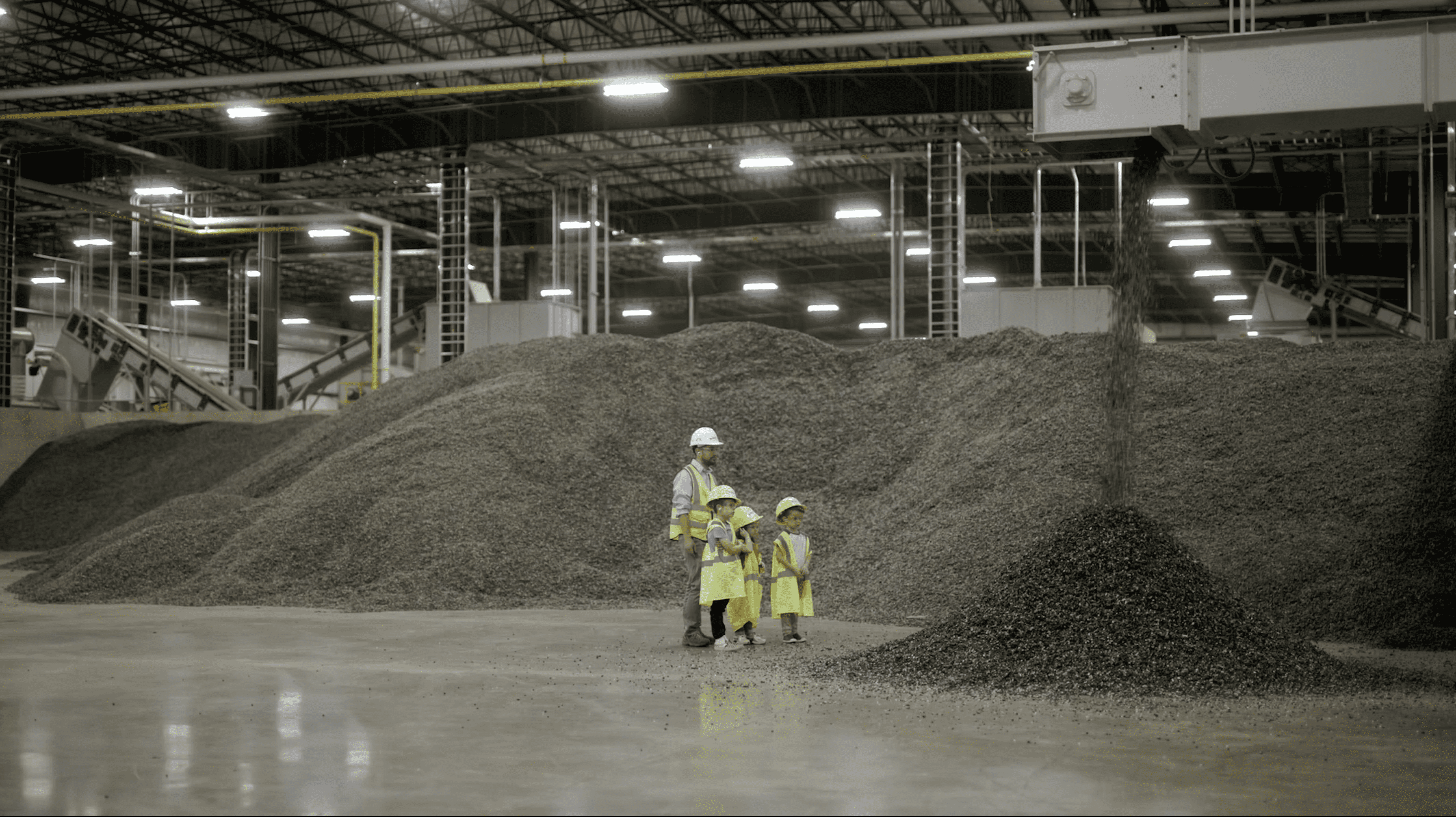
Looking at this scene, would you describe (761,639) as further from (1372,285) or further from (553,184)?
(1372,285)

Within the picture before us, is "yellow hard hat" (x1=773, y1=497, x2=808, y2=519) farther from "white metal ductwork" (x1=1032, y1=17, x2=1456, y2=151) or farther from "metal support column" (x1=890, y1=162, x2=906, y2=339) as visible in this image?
"metal support column" (x1=890, y1=162, x2=906, y2=339)

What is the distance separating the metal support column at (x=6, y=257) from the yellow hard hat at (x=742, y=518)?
69.2 ft

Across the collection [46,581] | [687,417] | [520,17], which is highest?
[520,17]

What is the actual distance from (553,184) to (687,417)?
12819 mm

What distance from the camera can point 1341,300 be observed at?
89.9ft

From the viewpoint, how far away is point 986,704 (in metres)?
7.11

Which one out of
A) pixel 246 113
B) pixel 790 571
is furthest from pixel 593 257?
pixel 790 571

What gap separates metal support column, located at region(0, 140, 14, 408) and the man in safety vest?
822 inches

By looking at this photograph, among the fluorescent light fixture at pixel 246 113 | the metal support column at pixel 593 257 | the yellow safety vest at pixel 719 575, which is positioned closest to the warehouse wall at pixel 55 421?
the fluorescent light fixture at pixel 246 113

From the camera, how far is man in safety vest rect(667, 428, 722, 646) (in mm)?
9680

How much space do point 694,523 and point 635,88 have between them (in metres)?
12.5

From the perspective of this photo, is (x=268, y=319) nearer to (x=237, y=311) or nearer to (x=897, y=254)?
(x=237, y=311)

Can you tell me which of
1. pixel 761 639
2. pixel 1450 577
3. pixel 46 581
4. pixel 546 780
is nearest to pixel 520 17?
pixel 46 581

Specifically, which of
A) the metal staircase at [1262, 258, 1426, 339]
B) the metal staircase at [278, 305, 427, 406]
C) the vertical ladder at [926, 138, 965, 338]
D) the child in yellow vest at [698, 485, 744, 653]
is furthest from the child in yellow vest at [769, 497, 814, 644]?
the metal staircase at [278, 305, 427, 406]
